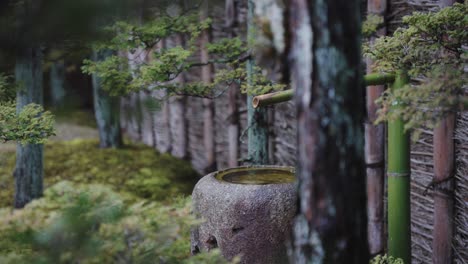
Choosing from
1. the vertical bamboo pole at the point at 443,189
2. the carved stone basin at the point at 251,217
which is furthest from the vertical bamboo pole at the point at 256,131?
the vertical bamboo pole at the point at 443,189

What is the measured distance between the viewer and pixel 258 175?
4.02 metres

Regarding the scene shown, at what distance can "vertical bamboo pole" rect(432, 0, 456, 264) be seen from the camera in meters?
3.99

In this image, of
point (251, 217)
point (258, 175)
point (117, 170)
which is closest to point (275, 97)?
point (251, 217)

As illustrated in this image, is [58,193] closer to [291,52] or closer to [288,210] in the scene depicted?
[291,52]

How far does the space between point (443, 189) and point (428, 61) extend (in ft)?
4.83

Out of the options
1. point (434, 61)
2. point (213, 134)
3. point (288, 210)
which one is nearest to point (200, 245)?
point (288, 210)

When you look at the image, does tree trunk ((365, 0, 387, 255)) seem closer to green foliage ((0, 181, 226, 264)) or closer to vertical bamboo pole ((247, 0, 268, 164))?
vertical bamboo pole ((247, 0, 268, 164))

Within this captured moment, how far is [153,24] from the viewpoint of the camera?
4566 millimetres

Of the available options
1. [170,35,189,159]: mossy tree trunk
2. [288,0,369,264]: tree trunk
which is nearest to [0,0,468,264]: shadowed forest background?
[288,0,369,264]: tree trunk

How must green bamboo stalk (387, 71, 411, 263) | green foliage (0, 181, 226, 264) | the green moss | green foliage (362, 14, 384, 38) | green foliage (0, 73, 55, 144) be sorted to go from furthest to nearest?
the green moss < green foliage (362, 14, 384, 38) < green bamboo stalk (387, 71, 411, 263) < green foliage (0, 73, 55, 144) < green foliage (0, 181, 226, 264)

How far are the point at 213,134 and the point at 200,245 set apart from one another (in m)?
3.75

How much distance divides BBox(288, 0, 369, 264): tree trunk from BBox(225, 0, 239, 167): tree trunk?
4.34 metres

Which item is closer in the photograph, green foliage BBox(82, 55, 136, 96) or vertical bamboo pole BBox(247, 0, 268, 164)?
green foliage BBox(82, 55, 136, 96)

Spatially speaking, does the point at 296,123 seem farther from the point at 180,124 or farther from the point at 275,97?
the point at 180,124
